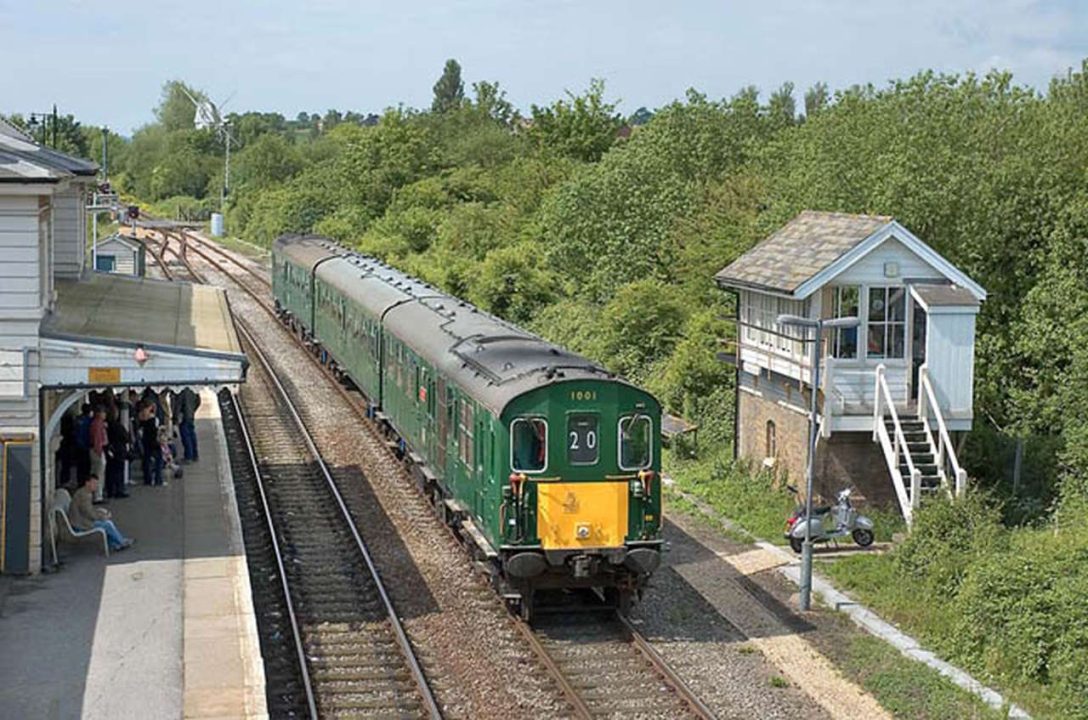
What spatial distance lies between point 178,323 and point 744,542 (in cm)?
902

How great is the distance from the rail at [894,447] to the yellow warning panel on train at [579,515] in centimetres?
578

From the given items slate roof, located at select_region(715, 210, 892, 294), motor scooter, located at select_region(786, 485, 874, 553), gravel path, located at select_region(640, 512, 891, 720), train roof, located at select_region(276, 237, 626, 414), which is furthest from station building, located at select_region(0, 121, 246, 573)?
slate roof, located at select_region(715, 210, 892, 294)

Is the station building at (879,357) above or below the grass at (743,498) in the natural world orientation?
above

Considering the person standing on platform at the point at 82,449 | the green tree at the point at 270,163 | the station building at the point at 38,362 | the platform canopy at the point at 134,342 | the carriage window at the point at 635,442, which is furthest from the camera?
the green tree at the point at 270,163

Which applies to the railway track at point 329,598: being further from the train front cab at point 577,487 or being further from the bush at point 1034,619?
the bush at point 1034,619

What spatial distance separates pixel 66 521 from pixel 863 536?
35.2 ft

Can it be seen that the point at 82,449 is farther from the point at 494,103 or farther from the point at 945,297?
→ the point at 494,103

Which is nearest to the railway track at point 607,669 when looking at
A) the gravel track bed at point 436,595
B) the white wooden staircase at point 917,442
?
the gravel track bed at point 436,595

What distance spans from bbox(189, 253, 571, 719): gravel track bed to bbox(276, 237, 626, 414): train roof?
7.92 ft

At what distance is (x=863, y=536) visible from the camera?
788 inches

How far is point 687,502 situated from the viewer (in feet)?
73.5

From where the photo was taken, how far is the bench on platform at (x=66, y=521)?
17.5 meters

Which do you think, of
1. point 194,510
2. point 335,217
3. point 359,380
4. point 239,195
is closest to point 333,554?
point 194,510

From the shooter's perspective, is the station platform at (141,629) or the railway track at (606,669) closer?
the station platform at (141,629)
